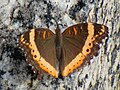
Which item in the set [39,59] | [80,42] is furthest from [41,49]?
[80,42]

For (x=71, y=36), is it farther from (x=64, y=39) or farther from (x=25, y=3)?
(x=25, y=3)
